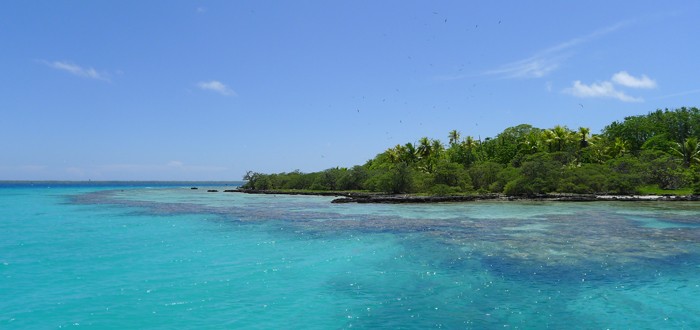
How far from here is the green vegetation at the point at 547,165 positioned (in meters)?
64.1

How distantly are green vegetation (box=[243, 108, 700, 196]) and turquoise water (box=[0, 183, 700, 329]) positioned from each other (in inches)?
1500

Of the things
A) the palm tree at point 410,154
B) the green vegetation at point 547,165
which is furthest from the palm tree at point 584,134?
the palm tree at point 410,154

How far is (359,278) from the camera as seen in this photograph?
51.5 ft

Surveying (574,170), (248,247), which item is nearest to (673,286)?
(248,247)

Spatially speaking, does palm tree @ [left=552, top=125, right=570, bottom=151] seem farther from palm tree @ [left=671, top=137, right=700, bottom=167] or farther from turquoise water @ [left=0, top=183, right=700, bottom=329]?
turquoise water @ [left=0, top=183, right=700, bottom=329]

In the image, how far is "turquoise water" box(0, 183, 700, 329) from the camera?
Answer: 11438 mm

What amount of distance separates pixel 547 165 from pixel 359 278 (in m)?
57.2

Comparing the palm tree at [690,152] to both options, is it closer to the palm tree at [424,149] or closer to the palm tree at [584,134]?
the palm tree at [584,134]

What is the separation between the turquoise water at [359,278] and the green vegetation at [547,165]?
38.1m

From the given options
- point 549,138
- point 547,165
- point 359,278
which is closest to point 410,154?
point 549,138

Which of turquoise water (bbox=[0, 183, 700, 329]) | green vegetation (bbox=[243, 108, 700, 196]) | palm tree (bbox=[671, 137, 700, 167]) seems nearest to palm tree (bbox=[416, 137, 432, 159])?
green vegetation (bbox=[243, 108, 700, 196])

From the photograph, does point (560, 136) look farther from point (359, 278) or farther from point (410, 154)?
point (359, 278)

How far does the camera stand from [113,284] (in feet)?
49.5

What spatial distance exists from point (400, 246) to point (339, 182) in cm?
7128
